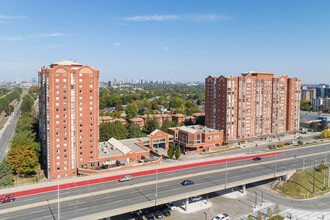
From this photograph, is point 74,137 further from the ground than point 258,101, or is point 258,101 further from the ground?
point 258,101

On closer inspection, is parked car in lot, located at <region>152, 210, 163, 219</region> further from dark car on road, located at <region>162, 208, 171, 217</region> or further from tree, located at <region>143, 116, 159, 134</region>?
tree, located at <region>143, 116, 159, 134</region>

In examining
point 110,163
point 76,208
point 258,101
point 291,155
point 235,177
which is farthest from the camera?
point 258,101

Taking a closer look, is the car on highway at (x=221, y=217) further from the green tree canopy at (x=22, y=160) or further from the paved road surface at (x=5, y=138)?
the paved road surface at (x=5, y=138)

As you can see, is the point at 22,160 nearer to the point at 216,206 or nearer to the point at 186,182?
the point at 186,182

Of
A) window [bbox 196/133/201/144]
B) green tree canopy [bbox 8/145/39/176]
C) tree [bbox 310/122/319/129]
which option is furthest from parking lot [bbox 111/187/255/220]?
tree [bbox 310/122/319/129]

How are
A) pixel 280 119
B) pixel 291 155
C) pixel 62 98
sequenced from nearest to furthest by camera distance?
pixel 62 98
pixel 291 155
pixel 280 119

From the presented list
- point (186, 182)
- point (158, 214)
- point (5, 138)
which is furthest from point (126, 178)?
point (5, 138)

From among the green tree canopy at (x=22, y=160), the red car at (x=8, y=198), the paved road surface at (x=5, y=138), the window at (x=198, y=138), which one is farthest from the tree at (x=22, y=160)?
the window at (x=198, y=138)

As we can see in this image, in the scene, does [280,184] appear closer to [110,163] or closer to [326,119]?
[110,163]

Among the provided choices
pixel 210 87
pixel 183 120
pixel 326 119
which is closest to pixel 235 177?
pixel 210 87
